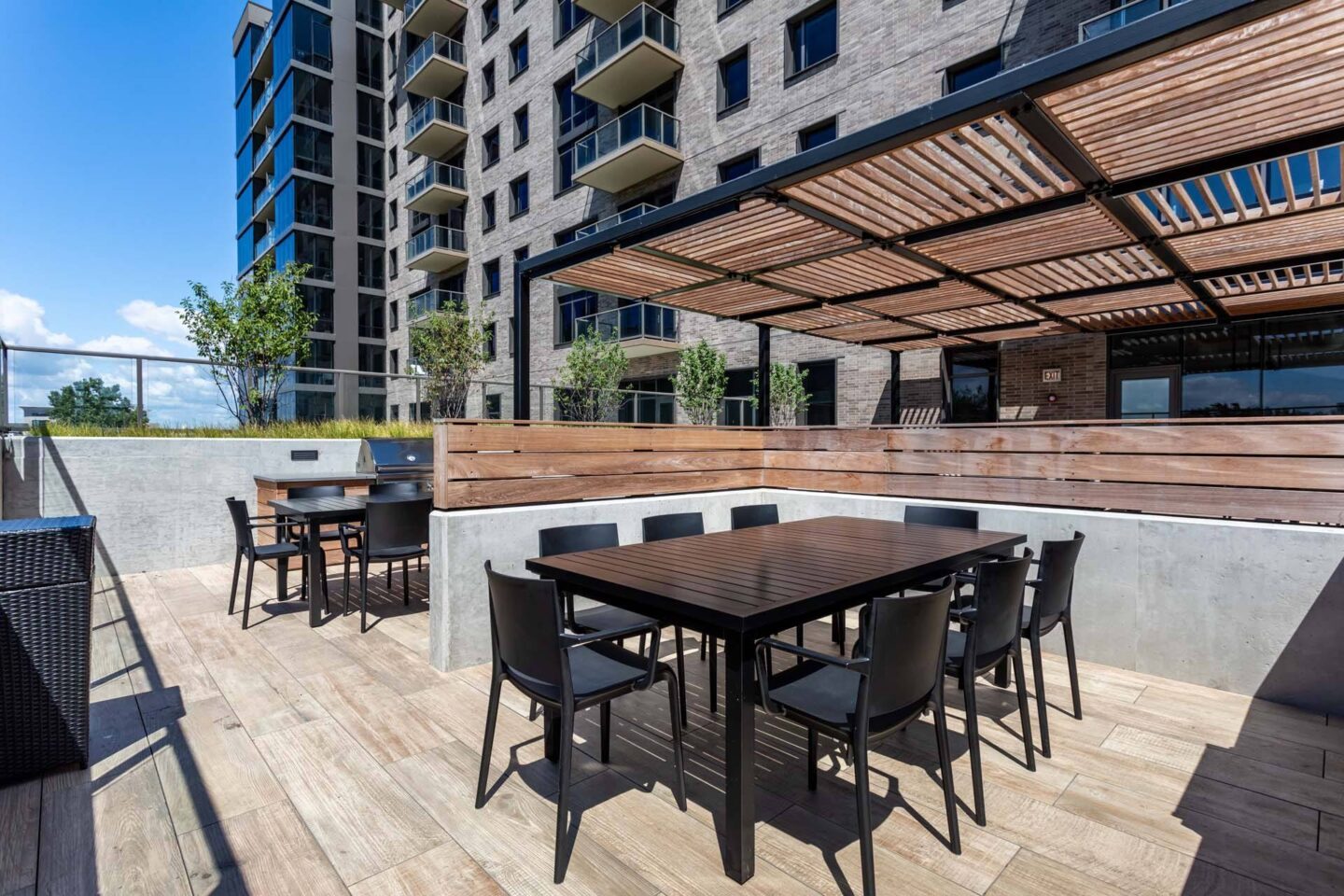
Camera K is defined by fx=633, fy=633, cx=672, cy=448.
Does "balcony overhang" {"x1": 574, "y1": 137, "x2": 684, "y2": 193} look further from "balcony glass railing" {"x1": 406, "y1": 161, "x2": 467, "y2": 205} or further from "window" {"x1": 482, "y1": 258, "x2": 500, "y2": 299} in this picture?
"balcony glass railing" {"x1": 406, "y1": 161, "x2": 467, "y2": 205}

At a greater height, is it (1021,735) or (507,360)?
(507,360)

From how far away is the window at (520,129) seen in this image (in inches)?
760

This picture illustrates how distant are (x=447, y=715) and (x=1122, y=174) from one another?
5271 millimetres

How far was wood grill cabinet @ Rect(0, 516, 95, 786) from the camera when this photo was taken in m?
2.60

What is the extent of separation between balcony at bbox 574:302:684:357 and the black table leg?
13.2 m

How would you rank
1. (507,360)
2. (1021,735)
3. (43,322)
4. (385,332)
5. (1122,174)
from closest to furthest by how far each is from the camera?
(1021,735) → (1122,174) → (507,360) → (385,332) → (43,322)

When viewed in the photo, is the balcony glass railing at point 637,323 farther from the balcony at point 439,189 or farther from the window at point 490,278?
the balcony at point 439,189

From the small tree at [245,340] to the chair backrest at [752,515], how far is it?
744cm

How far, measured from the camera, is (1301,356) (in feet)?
26.0

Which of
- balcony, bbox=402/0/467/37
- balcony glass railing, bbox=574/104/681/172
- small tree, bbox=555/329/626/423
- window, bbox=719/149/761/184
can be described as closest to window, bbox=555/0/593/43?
balcony glass railing, bbox=574/104/681/172

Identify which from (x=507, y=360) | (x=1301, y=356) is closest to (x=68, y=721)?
(x=1301, y=356)

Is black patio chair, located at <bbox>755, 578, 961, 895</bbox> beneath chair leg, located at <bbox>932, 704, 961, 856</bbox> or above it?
above

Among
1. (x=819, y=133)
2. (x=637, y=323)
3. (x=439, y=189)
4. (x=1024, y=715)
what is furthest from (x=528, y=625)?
(x=439, y=189)

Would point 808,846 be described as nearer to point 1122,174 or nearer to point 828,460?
point 828,460
